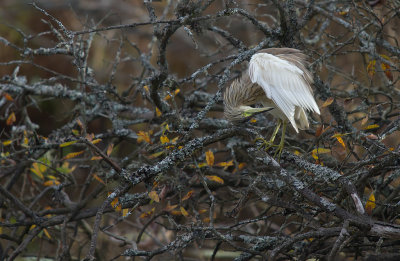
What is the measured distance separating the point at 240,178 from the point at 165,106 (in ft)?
2.29

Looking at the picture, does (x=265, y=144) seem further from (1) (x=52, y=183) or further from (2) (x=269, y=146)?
(1) (x=52, y=183)

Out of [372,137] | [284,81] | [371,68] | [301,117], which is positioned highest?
[284,81]

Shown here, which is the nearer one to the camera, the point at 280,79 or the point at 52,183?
the point at 280,79

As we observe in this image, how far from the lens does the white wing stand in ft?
8.90

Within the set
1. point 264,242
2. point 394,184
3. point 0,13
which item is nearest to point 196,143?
point 264,242

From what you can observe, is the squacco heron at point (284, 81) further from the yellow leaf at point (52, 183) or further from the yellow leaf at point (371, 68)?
the yellow leaf at point (52, 183)

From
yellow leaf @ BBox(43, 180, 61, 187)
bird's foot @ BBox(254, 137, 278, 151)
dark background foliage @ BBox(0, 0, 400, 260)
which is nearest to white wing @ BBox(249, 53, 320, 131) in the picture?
dark background foliage @ BBox(0, 0, 400, 260)

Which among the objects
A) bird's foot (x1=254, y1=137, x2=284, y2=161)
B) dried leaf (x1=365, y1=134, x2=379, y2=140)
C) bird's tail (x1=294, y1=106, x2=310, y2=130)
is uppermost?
bird's tail (x1=294, y1=106, x2=310, y2=130)

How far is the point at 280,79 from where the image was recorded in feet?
9.14

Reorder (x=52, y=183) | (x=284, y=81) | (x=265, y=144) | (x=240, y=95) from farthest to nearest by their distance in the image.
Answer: (x=52, y=183) → (x=240, y=95) → (x=265, y=144) → (x=284, y=81)

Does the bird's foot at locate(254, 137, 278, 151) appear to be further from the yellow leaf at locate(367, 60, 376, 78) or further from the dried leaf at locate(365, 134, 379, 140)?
the yellow leaf at locate(367, 60, 376, 78)

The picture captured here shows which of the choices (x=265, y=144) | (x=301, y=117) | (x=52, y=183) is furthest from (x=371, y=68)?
(x=52, y=183)

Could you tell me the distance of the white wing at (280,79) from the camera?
2.71 meters

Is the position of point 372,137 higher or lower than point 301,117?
lower
